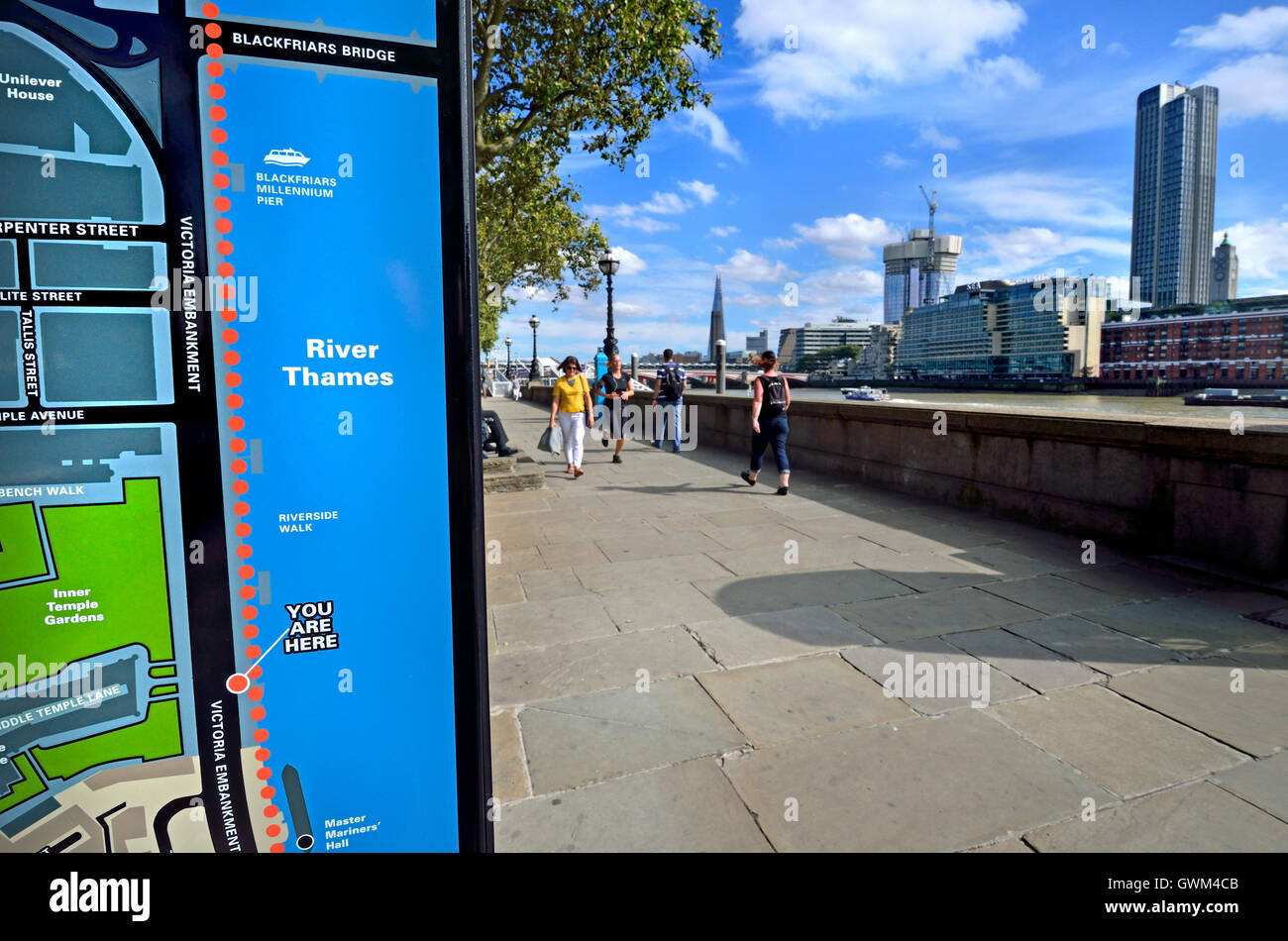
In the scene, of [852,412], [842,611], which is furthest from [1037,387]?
[842,611]

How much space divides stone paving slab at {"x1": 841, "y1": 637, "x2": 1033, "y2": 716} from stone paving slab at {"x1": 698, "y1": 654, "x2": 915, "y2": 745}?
0.10 metres

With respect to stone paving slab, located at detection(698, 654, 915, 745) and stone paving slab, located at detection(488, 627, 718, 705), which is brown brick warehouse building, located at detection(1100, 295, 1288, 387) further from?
stone paving slab, located at detection(488, 627, 718, 705)

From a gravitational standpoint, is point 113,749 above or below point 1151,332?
below

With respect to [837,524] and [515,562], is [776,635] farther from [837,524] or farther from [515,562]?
[837,524]

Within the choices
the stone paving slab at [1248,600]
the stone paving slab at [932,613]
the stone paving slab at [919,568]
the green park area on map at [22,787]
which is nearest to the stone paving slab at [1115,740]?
the stone paving slab at [932,613]

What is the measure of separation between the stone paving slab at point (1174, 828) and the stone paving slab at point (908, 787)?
8 centimetres

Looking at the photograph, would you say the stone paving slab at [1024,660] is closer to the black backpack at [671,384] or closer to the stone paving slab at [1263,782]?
the stone paving slab at [1263,782]

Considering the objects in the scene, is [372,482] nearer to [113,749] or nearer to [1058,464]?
[113,749]

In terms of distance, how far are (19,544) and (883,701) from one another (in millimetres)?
3199

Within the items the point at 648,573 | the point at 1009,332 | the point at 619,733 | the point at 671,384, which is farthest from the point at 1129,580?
the point at 1009,332

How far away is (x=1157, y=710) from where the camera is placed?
307cm

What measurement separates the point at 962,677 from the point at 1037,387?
71.5 m

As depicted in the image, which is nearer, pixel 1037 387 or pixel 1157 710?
pixel 1157 710

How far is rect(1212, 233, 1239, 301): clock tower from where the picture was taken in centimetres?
10456
